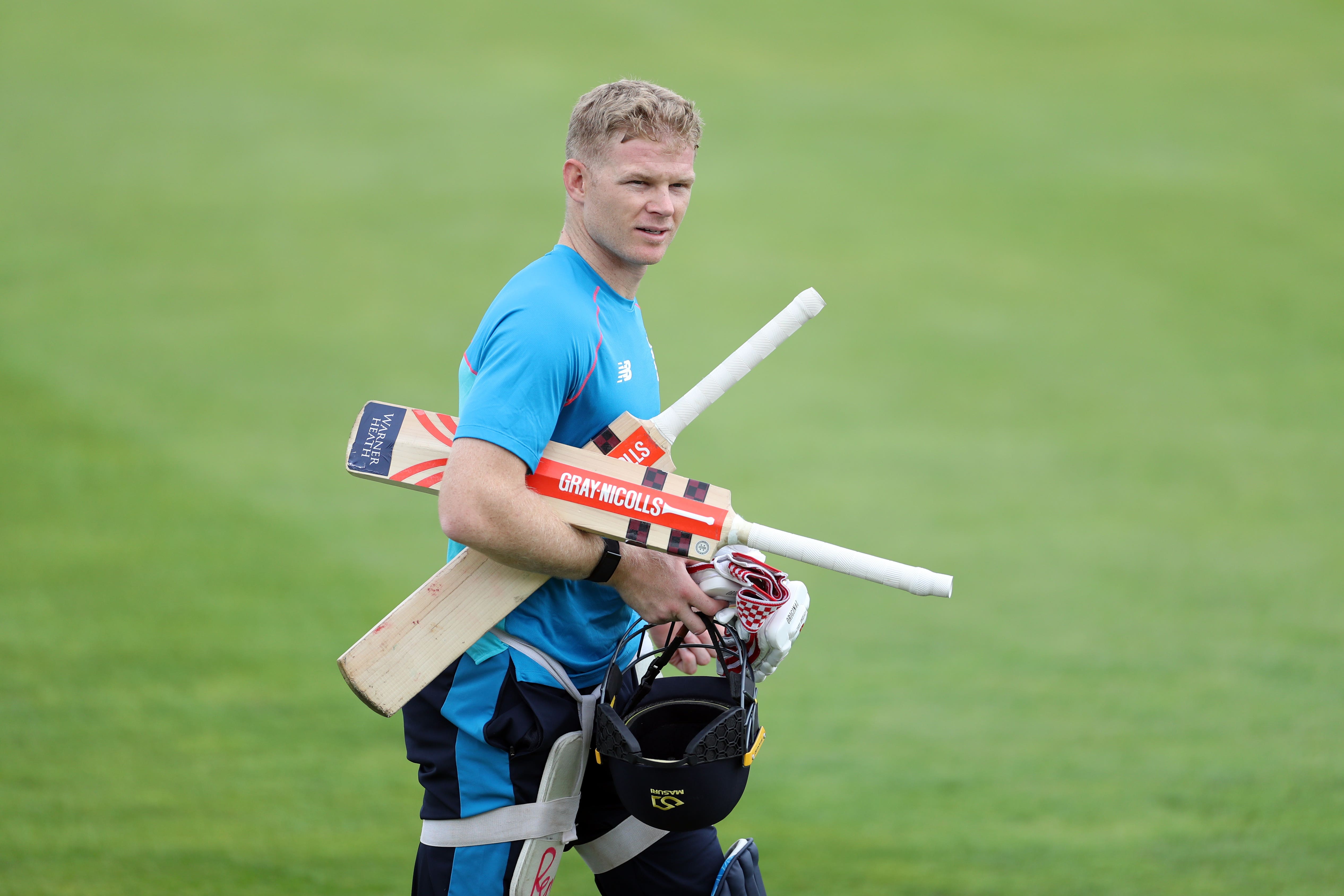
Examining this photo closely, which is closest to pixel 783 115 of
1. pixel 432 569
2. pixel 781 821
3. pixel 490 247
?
pixel 490 247

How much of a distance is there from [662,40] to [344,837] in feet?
27.7

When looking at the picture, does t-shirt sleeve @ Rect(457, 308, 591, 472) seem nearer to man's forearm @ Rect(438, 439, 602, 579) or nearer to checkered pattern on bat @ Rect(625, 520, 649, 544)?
man's forearm @ Rect(438, 439, 602, 579)

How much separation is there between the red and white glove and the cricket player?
0.03 metres

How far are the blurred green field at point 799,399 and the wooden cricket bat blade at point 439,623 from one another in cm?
168

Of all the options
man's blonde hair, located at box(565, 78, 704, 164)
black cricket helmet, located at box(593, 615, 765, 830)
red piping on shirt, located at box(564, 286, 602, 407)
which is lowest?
black cricket helmet, located at box(593, 615, 765, 830)

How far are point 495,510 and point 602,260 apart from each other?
0.54 meters

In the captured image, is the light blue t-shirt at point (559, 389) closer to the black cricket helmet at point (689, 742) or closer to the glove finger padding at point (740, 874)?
the black cricket helmet at point (689, 742)

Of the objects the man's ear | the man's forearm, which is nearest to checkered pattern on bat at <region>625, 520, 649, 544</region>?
the man's forearm

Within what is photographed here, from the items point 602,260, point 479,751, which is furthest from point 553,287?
point 479,751

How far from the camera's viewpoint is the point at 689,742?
237 centimetres

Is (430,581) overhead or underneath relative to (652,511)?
underneath

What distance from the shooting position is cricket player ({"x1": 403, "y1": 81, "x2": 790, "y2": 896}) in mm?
2088

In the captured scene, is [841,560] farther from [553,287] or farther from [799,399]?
[799,399]

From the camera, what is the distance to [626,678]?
8.16ft
